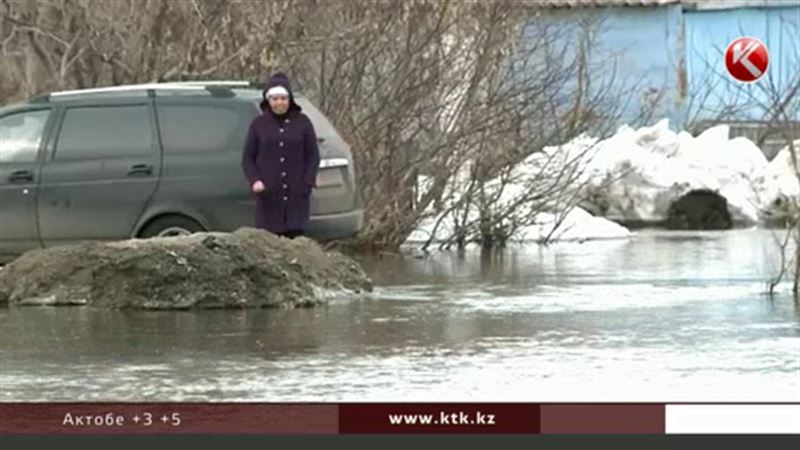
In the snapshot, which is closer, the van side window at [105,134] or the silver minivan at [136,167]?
the silver minivan at [136,167]

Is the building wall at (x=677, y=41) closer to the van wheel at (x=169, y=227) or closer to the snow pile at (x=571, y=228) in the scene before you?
the snow pile at (x=571, y=228)

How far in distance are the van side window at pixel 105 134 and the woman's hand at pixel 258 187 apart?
62.8 inches

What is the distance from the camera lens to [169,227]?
52.0 feet

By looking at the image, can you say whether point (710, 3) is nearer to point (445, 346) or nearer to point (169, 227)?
point (169, 227)

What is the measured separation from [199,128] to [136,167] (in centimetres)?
59

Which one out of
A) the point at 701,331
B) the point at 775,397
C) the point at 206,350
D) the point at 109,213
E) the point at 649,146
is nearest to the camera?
the point at 775,397

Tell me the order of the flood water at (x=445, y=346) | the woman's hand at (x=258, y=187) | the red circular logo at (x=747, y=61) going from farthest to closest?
the red circular logo at (x=747, y=61), the woman's hand at (x=258, y=187), the flood water at (x=445, y=346)

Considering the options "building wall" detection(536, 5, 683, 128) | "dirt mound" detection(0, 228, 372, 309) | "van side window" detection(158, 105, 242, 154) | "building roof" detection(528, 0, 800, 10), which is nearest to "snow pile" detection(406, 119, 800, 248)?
"building roof" detection(528, 0, 800, 10)

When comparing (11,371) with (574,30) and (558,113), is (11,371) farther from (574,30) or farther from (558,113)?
(574,30)

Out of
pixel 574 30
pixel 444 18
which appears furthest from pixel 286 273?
pixel 574 30

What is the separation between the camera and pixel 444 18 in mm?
19781

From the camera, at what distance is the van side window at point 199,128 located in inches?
622

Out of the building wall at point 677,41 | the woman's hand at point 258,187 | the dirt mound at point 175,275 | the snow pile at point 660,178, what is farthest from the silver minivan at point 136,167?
the building wall at point 677,41

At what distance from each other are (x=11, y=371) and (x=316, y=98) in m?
9.67
